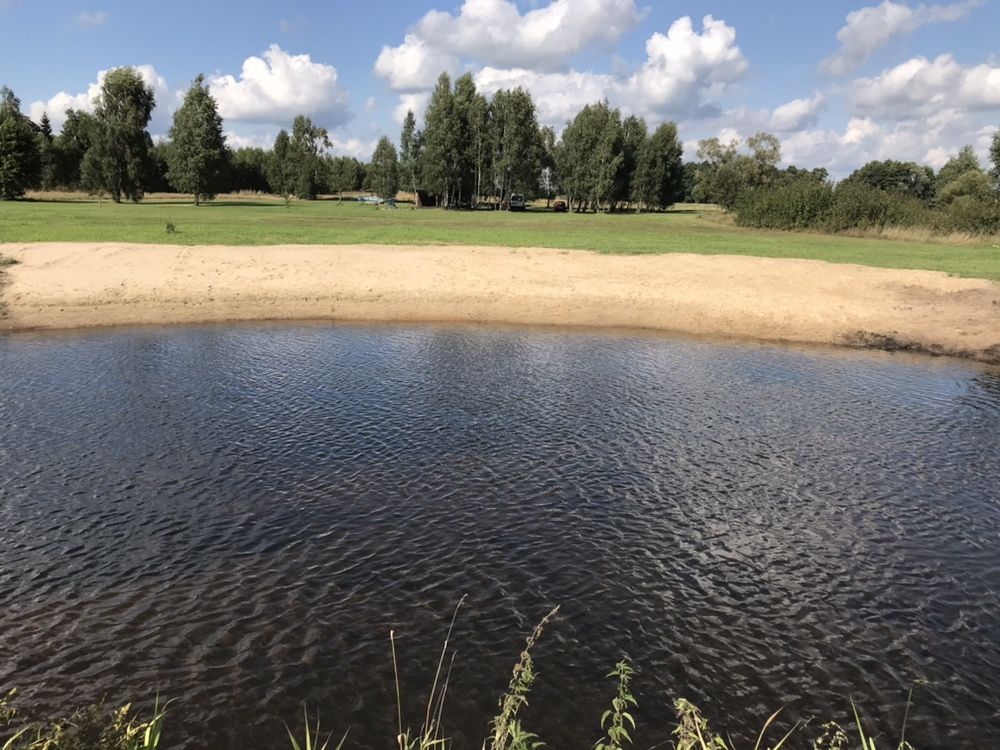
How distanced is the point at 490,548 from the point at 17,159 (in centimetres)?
12522

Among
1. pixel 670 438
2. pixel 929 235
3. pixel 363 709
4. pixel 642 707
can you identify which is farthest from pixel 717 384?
pixel 929 235

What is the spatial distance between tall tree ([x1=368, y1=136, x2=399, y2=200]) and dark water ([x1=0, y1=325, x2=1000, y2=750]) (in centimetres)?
13237

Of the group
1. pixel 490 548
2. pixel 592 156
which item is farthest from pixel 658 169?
pixel 490 548

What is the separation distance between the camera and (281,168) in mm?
147375

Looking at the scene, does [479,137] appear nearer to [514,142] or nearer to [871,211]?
[514,142]

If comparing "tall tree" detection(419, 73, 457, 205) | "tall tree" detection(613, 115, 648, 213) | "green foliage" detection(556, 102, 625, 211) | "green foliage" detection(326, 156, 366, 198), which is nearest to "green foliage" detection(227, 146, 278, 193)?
"green foliage" detection(326, 156, 366, 198)

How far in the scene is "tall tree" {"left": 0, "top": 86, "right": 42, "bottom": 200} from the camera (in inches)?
4035

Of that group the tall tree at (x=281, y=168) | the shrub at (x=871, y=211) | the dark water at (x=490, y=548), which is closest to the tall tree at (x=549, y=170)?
the tall tree at (x=281, y=168)

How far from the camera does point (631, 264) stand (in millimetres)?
39844

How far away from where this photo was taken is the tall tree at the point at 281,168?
472ft

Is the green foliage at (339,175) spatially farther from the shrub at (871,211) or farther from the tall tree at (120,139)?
the shrub at (871,211)

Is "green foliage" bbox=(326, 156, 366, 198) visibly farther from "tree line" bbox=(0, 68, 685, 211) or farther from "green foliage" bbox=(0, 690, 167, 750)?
"green foliage" bbox=(0, 690, 167, 750)

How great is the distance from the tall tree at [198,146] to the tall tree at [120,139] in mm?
5855

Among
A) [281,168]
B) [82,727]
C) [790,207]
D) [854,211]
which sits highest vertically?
[281,168]
